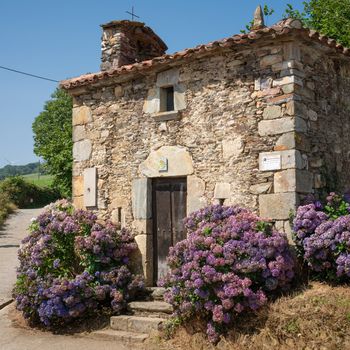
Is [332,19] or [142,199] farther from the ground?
[332,19]

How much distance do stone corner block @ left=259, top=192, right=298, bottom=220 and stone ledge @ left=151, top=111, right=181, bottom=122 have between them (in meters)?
1.89

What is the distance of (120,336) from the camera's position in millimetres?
6586

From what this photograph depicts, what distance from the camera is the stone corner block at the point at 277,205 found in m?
6.41

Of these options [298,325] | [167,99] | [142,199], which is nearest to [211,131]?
[167,99]

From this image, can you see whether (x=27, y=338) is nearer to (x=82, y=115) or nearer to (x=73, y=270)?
(x=73, y=270)

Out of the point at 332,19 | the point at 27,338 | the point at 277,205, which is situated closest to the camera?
the point at 277,205

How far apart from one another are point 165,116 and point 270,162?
1.94 meters

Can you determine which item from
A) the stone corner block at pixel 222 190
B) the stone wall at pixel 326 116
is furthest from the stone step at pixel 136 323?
the stone wall at pixel 326 116

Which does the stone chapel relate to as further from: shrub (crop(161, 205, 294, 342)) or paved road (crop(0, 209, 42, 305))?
paved road (crop(0, 209, 42, 305))

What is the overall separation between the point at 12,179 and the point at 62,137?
11.0m

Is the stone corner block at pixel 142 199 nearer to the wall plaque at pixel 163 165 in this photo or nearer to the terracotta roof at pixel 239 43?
the wall plaque at pixel 163 165

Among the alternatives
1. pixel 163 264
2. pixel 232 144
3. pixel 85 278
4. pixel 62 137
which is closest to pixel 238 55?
pixel 232 144

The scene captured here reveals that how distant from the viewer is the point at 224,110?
7.12 metres

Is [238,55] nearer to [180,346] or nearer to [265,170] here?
[265,170]
